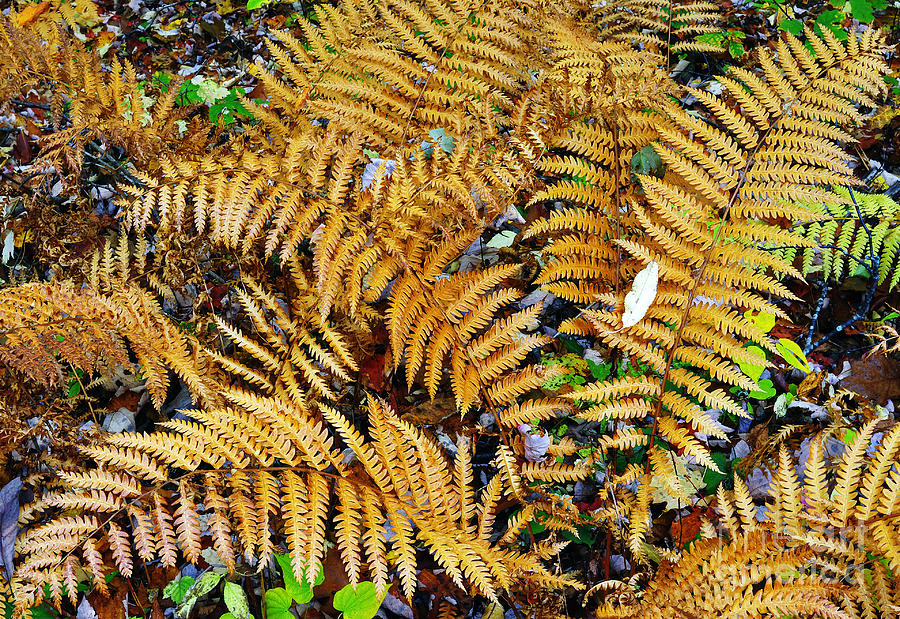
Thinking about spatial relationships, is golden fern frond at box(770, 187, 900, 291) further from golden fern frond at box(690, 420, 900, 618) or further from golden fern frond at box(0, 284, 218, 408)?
golden fern frond at box(0, 284, 218, 408)

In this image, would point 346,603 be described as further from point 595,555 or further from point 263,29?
point 263,29

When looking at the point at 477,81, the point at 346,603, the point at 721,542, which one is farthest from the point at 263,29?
the point at 721,542

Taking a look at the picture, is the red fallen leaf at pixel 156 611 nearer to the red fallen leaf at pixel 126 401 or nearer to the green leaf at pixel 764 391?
the red fallen leaf at pixel 126 401

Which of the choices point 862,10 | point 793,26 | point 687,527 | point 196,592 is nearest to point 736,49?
point 793,26

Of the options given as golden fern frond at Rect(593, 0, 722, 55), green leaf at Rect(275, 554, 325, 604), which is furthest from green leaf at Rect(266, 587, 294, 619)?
golden fern frond at Rect(593, 0, 722, 55)

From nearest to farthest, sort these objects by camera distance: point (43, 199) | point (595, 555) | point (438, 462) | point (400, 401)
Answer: point (438, 462) → point (595, 555) → point (400, 401) → point (43, 199)

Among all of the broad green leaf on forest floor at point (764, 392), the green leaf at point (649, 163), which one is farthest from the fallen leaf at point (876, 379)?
the green leaf at point (649, 163)

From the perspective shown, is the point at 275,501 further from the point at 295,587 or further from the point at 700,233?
the point at 700,233
